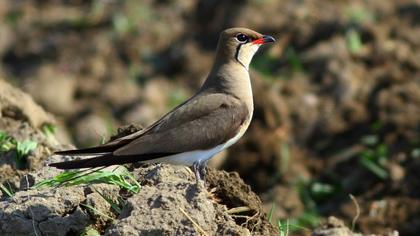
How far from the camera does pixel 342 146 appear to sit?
11.9 m

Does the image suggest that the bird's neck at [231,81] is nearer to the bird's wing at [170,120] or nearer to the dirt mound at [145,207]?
the bird's wing at [170,120]

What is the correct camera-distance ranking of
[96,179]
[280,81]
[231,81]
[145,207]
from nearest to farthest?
[145,207] < [96,179] < [231,81] < [280,81]

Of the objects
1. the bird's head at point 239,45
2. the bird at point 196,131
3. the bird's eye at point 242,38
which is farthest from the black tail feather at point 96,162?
the bird's eye at point 242,38

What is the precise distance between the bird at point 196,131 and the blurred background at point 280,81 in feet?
9.96

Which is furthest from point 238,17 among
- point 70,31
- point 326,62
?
point 70,31

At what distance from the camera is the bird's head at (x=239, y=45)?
8039 millimetres

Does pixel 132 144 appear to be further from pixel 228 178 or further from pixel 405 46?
pixel 405 46

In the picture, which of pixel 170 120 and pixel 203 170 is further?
pixel 170 120

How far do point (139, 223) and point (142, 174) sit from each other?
93 centimetres

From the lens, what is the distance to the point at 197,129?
23.4ft

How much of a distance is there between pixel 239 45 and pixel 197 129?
1.22 metres

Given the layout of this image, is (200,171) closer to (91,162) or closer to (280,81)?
(91,162)

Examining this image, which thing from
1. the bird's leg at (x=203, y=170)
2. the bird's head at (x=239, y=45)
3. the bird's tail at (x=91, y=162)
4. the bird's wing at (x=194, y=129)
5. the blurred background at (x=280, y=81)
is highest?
the bird's tail at (x=91, y=162)

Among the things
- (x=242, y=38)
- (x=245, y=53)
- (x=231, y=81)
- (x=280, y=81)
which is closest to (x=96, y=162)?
Answer: (x=231, y=81)
